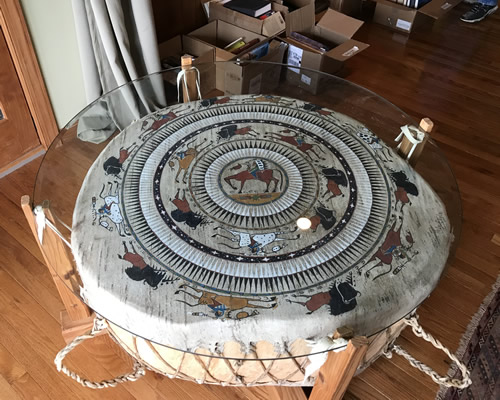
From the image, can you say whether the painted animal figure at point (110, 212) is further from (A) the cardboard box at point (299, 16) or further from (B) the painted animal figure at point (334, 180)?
(A) the cardboard box at point (299, 16)

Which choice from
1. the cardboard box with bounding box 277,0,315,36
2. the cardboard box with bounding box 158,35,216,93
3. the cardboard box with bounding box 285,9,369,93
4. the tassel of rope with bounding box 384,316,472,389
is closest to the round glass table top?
the tassel of rope with bounding box 384,316,472,389

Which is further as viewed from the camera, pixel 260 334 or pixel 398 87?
pixel 398 87

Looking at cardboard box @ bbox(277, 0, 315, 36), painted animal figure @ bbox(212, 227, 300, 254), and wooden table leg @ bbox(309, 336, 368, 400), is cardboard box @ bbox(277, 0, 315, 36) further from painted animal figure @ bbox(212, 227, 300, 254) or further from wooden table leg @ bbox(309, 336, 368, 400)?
wooden table leg @ bbox(309, 336, 368, 400)

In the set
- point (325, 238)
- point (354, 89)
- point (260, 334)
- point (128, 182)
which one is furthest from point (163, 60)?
point (260, 334)

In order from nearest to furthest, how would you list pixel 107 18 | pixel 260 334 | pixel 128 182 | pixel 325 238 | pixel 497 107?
pixel 260 334 → pixel 325 238 → pixel 128 182 → pixel 107 18 → pixel 497 107

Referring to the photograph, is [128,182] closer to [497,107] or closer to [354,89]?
[354,89]

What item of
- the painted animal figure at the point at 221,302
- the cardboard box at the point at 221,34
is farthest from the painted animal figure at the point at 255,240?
the cardboard box at the point at 221,34

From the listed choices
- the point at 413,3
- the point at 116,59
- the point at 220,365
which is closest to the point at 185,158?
the point at 220,365
